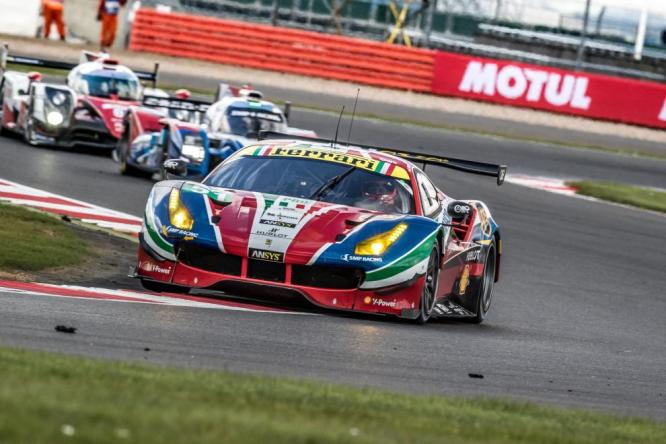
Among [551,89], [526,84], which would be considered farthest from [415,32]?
[551,89]

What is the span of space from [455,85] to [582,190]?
11974mm

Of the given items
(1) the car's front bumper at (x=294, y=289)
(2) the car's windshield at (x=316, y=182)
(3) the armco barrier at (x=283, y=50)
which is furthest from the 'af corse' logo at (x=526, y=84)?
(1) the car's front bumper at (x=294, y=289)

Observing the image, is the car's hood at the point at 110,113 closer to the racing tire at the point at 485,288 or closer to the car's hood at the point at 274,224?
the racing tire at the point at 485,288

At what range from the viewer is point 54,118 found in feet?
70.2

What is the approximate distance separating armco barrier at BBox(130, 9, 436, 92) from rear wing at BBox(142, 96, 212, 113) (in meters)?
14.9

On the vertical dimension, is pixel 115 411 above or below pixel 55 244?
above

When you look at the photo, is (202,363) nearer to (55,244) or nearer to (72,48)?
(55,244)

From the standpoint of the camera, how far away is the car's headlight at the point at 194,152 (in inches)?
739

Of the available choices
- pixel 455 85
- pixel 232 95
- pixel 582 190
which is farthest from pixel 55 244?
pixel 455 85

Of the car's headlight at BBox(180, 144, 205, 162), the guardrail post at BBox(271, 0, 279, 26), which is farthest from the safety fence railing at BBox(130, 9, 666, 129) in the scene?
the car's headlight at BBox(180, 144, 205, 162)

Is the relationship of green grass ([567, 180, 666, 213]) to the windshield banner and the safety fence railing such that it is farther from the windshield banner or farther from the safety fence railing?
the windshield banner

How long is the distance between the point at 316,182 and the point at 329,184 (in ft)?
0.30

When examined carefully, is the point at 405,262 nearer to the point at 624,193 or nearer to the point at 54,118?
the point at 54,118

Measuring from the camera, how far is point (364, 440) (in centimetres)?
504
